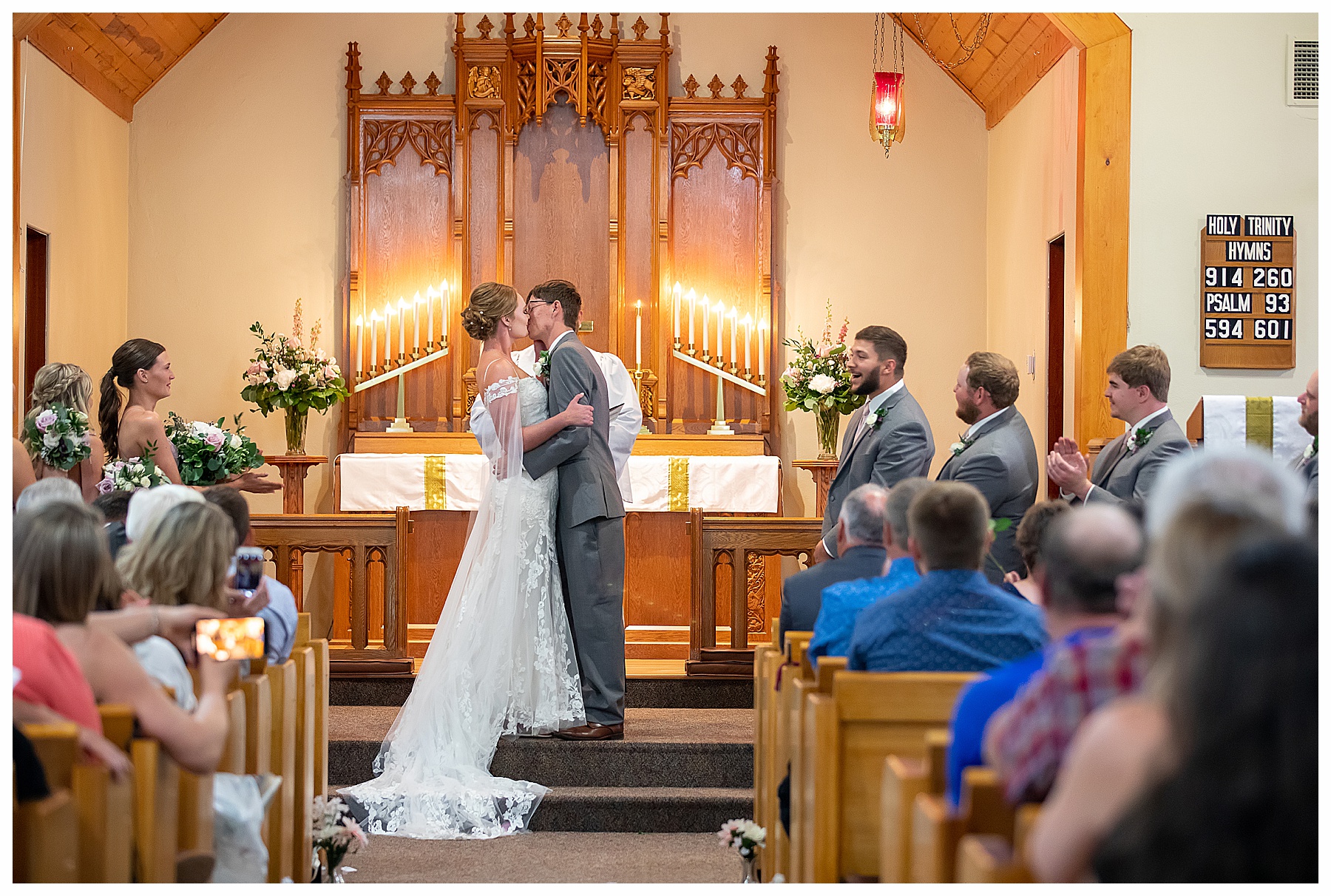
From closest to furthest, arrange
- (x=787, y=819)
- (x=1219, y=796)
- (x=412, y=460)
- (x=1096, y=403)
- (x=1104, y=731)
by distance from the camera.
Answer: (x=1219, y=796), (x=1104, y=731), (x=787, y=819), (x=1096, y=403), (x=412, y=460)

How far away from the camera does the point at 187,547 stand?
2799 millimetres

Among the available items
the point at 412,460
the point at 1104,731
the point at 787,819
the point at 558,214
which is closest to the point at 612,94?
the point at 558,214

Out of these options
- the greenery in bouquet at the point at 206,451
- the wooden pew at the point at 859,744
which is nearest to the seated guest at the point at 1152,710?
the wooden pew at the point at 859,744

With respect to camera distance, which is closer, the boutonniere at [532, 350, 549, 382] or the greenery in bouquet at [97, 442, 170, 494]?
the greenery in bouquet at [97, 442, 170, 494]

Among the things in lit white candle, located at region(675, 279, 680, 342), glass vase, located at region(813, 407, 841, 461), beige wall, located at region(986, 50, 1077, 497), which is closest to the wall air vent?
beige wall, located at region(986, 50, 1077, 497)

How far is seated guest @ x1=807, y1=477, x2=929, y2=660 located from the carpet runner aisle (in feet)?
4.77

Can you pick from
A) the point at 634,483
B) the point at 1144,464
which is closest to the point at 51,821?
the point at 1144,464

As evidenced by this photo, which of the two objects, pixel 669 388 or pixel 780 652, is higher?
pixel 669 388

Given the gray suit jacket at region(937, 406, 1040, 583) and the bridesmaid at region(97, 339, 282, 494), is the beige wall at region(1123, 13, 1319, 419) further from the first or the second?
the bridesmaid at region(97, 339, 282, 494)

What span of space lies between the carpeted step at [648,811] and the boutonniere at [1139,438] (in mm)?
1853

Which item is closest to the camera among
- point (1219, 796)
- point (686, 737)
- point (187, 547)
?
point (1219, 796)

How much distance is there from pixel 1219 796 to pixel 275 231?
8252mm

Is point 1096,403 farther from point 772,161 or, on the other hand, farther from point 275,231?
point 275,231

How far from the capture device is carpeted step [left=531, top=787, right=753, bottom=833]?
16.2 feet
